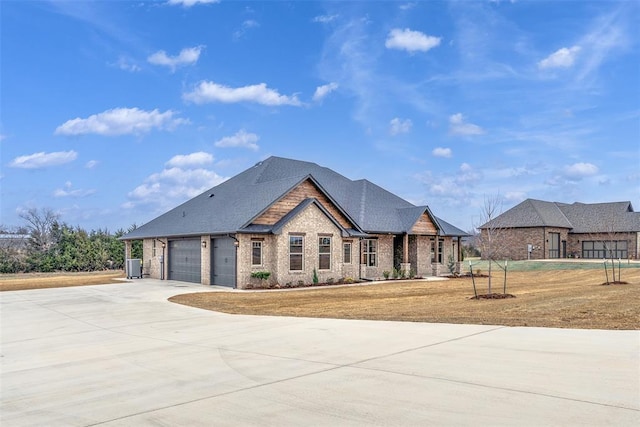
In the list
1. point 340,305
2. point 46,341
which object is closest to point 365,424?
point 46,341

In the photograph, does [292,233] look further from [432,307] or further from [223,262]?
[432,307]

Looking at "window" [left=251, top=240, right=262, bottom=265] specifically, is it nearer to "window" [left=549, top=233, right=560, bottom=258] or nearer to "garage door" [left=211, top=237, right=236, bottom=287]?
"garage door" [left=211, top=237, right=236, bottom=287]

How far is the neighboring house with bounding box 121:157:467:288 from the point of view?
25.6m

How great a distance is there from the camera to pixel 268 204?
25.9m

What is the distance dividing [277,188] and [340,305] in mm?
11263

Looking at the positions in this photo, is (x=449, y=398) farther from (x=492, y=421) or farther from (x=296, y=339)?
(x=296, y=339)

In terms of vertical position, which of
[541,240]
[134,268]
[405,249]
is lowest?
[134,268]

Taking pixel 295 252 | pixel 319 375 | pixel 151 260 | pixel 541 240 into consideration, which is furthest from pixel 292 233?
pixel 541 240

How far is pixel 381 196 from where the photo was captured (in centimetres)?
3731

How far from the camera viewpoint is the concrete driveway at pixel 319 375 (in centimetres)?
594

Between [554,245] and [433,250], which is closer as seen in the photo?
[433,250]

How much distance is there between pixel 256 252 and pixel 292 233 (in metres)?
2.02

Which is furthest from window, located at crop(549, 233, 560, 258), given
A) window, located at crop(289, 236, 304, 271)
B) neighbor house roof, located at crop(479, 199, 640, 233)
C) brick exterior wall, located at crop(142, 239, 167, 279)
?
brick exterior wall, located at crop(142, 239, 167, 279)

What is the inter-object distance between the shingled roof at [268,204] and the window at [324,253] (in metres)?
1.90
